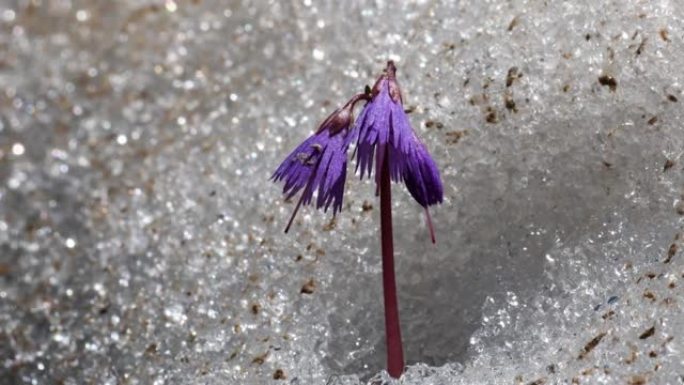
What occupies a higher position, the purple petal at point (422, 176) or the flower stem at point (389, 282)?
the purple petal at point (422, 176)

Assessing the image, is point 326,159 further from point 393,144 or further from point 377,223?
point 377,223

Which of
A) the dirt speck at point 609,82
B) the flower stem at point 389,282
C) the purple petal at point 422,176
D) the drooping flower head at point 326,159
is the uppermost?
the dirt speck at point 609,82

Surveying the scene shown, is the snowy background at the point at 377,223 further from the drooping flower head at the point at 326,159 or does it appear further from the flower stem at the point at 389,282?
the drooping flower head at the point at 326,159

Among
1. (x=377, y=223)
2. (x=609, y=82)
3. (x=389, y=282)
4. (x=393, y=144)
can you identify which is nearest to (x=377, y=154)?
(x=393, y=144)

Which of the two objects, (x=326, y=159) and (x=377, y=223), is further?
(x=377, y=223)

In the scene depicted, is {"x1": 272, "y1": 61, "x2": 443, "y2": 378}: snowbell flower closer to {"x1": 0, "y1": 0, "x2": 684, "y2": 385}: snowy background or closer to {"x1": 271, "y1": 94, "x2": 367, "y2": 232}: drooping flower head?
{"x1": 271, "y1": 94, "x2": 367, "y2": 232}: drooping flower head

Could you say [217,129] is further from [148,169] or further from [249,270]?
[249,270]

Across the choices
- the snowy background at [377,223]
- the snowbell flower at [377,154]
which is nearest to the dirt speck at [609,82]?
the snowy background at [377,223]
